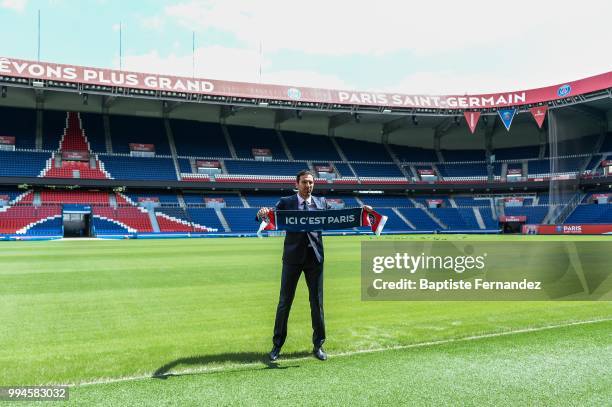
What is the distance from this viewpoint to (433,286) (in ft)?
37.3

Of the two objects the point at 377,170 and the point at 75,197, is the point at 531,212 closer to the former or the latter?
the point at 377,170

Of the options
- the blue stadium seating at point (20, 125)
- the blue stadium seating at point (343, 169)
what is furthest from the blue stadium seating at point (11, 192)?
the blue stadium seating at point (343, 169)

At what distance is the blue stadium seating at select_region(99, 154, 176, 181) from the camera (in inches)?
1871

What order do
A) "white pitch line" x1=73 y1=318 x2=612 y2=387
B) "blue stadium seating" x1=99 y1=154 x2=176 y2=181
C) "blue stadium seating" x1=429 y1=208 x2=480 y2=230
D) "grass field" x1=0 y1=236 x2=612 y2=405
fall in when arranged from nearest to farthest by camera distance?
"grass field" x1=0 y1=236 x2=612 y2=405
"white pitch line" x1=73 y1=318 x2=612 y2=387
"blue stadium seating" x1=99 y1=154 x2=176 y2=181
"blue stadium seating" x1=429 y1=208 x2=480 y2=230

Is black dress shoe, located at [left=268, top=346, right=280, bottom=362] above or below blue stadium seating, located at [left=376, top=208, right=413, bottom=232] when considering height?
below

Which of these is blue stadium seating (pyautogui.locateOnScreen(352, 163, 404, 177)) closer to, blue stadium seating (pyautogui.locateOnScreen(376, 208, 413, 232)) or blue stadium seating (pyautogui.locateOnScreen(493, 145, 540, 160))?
blue stadium seating (pyautogui.locateOnScreen(376, 208, 413, 232))

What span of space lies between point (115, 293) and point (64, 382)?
5.92 metres

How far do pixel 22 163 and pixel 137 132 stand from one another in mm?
11807

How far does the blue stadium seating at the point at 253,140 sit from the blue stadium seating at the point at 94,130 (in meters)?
13.9

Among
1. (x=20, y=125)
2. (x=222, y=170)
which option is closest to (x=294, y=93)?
(x=222, y=170)

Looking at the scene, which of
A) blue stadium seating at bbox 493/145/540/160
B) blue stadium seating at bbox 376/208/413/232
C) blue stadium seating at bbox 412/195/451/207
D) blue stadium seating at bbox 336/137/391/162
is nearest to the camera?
blue stadium seating at bbox 376/208/413/232

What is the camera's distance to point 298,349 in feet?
19.2

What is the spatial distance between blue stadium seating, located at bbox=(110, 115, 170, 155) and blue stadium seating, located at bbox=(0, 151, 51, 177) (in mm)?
7305

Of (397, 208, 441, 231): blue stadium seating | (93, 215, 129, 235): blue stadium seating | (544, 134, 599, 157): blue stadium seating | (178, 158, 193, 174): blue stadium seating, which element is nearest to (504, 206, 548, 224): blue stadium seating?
(544, 134, 599, 157): blue stadium seating
